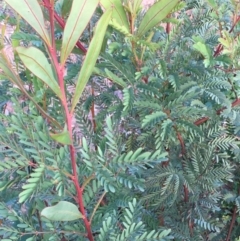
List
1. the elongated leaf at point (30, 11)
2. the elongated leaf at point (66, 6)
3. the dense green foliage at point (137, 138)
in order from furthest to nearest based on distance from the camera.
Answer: the elongated leaf at point (66, 6) < the dense green foliage at point (137, 138) < the elongated leaf at point (30, 11)

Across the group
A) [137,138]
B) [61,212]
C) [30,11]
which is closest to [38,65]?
[30,11]

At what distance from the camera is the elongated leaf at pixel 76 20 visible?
13.9 inches

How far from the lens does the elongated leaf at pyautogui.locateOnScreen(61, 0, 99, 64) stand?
0.35m

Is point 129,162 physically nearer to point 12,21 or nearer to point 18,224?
point 18,224

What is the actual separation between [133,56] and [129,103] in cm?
8

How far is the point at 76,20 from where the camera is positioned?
36 centimetres

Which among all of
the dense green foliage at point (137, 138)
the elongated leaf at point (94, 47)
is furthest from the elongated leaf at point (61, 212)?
the elongated leaf at point (94, 47)

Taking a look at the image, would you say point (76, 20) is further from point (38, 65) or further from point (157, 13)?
point (157, 13)

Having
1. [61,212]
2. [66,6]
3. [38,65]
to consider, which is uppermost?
[66,6]

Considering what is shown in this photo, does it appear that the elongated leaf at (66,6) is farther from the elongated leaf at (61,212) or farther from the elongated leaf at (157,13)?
the elongated leaf at (61,212)

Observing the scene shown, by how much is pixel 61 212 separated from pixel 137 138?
0.22 m

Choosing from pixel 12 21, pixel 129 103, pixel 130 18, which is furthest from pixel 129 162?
pixel 12 21

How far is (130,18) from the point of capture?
Result: 1.74ft

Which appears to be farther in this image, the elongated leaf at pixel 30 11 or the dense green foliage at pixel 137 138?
the dense green foliage at pixel 137 138
